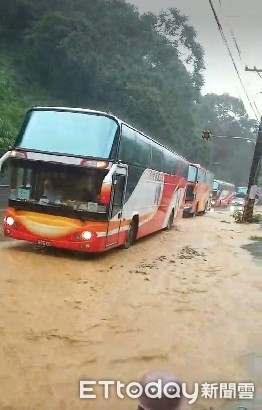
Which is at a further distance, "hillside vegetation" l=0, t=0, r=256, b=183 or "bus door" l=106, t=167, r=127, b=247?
"hillside vegetation" l=0, t=0, r=256, b=183

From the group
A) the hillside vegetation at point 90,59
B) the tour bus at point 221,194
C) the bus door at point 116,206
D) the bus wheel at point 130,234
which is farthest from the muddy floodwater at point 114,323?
the tour bus at point 221,194

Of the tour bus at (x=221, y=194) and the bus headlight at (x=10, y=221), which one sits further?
the tour bus at (x=221, y=194)

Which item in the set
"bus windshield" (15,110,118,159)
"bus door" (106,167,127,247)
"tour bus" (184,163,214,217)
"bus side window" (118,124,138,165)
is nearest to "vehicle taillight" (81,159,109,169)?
"bus windshield" (15,110,118,159)

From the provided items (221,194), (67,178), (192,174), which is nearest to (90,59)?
(192,174)

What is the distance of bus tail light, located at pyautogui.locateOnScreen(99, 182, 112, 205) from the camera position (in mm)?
7866

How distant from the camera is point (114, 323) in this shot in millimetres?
5816

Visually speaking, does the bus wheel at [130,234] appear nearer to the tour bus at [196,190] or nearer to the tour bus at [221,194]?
the tour bus at [196,190]

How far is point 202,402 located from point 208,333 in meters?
1.97

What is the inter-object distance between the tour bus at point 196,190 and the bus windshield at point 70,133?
15.1m

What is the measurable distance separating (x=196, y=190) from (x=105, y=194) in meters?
18.1

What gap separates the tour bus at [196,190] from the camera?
80.0 ft

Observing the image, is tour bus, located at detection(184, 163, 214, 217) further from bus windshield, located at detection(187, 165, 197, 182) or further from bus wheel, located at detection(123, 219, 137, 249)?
bus wheel, located at detection(123, 219, 137, 249)

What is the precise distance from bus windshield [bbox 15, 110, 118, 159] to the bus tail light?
771 millimetres

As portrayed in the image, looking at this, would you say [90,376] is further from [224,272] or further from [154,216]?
[154,216]
